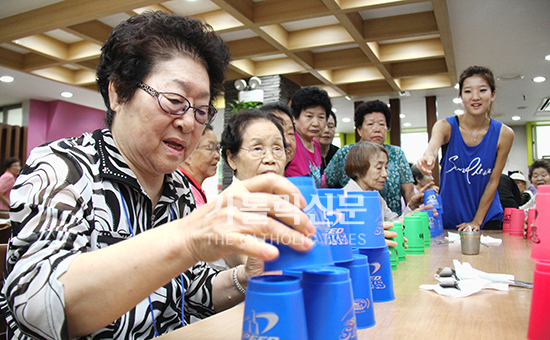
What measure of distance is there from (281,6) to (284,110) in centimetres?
302

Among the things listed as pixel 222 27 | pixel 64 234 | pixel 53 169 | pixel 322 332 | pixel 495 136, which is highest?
pixel 222 27

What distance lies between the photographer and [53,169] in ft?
2.82

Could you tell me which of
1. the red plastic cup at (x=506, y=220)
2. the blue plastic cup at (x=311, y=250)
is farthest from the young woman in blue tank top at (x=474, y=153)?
the blue plastic cup at (x=311, y=250)

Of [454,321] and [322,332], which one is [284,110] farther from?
[322,332]

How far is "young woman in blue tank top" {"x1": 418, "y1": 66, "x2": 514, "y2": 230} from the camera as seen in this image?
281 cm

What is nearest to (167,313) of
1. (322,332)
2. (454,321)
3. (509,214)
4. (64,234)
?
(64,234)

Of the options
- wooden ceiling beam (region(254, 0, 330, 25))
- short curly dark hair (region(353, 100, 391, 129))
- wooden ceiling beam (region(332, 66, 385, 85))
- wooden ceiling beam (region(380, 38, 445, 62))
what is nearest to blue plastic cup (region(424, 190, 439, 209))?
short curly dark hair (region(353, 100, 391, 129))

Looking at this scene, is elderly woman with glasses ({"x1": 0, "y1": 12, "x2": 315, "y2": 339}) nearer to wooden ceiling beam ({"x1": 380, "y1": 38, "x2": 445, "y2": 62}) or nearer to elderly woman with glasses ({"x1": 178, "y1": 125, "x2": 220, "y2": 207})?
elderly woman with glasses ({"x1": 178, "y1": 125, "x2": 220, "y2": 207})

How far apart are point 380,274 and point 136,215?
70 centimetres

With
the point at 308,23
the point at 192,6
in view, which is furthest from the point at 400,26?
the point at 192,6

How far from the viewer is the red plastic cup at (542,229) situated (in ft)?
2.78

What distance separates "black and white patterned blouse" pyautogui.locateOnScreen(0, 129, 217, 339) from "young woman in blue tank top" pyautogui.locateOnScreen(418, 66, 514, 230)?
2214 millimetres

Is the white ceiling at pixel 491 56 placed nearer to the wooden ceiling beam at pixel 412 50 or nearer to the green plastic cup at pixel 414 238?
the wooden ceiling beam at pixel 412 50

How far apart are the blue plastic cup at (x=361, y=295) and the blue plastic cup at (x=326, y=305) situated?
197mm
